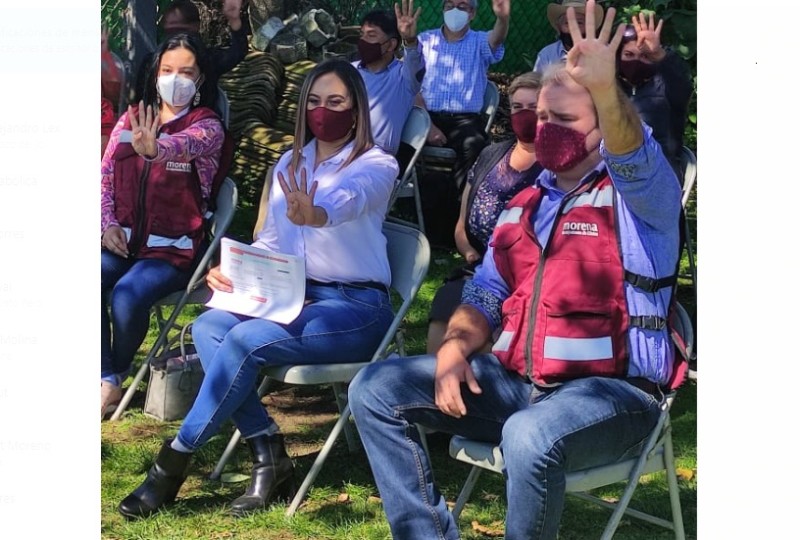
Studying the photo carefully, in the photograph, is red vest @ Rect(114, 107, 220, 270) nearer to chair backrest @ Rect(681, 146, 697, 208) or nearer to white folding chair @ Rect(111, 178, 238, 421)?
white folding chair @ Rect(111, 178, 238, 421)

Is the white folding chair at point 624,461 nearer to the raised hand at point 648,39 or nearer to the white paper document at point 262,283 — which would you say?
the white paper document at point 262,283

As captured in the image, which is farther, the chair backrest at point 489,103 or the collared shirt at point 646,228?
the chair backrest at point 489,103

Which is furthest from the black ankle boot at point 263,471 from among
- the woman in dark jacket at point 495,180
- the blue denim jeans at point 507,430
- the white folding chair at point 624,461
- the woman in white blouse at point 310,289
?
the white folding chair at point 624,461

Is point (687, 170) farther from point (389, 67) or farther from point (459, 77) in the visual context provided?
point (459, 77)

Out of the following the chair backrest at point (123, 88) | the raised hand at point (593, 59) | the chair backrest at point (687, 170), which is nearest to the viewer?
the raised hand at point (593, 59)

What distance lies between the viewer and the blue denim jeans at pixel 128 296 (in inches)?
206

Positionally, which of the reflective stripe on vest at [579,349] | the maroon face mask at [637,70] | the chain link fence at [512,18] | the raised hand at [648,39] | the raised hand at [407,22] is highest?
the chain link fence at [512,18]

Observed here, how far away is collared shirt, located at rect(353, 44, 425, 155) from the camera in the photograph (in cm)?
689

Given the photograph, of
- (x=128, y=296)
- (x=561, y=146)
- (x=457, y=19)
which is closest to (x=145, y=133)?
(x=128, y=296)

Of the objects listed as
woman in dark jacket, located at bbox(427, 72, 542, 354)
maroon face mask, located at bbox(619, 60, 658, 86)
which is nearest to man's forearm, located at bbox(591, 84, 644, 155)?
woman in dark jacket, located at bbox(427, 72, 542, 354)

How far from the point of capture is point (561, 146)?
3.60 m

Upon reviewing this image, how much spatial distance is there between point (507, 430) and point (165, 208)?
2.59 meters

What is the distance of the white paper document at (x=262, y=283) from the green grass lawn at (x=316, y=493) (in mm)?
721
